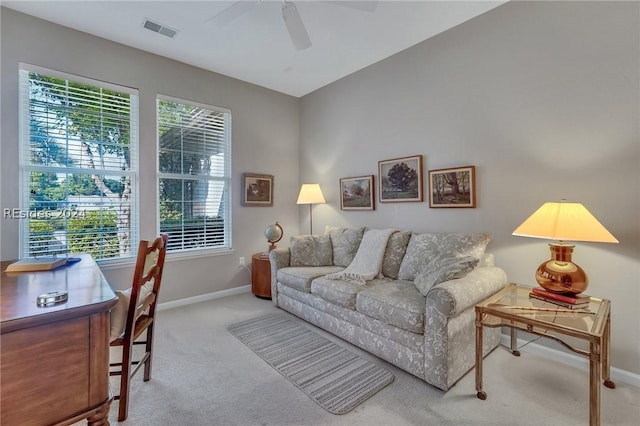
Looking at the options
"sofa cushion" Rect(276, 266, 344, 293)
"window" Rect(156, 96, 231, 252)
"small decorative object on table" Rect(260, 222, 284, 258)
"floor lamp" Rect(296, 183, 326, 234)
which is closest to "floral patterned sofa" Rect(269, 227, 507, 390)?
"sofa cushion" Rect(276, 266, 344, 293)

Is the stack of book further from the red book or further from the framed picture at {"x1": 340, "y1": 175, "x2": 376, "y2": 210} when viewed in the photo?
the framed picture at {"x1": 340, "y1": 175, "x2": 376, "y2": 210}

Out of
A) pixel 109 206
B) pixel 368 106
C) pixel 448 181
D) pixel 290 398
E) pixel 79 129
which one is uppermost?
pixel 368 106

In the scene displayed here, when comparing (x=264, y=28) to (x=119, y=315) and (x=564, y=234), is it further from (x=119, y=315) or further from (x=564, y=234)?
(x=564, y=234)

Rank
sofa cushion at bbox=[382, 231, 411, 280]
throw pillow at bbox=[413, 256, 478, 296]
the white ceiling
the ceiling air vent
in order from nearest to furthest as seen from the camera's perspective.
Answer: throw pillow at bbox=[413, 256, 478, 296] → the white ceiling → the ceiling air vent → sofa cushion at bbox=[382, 231, 411, 280]

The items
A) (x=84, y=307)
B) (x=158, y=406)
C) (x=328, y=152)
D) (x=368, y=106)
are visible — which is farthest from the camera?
(x=328, y=152)

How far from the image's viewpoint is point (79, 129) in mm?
2889

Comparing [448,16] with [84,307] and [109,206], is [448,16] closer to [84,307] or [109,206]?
[84,307]

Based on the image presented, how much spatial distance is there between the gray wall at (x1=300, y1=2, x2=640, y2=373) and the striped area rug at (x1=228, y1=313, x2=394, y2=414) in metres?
1.53

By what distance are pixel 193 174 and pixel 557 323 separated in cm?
373

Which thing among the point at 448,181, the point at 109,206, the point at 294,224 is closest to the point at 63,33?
the point at 109,206

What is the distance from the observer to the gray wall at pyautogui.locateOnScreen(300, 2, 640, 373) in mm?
2020

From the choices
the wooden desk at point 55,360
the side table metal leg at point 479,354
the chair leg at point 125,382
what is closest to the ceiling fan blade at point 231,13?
the wooden desk at point 55,360

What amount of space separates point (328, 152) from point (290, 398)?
10.3 feet

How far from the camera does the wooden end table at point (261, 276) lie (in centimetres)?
370
